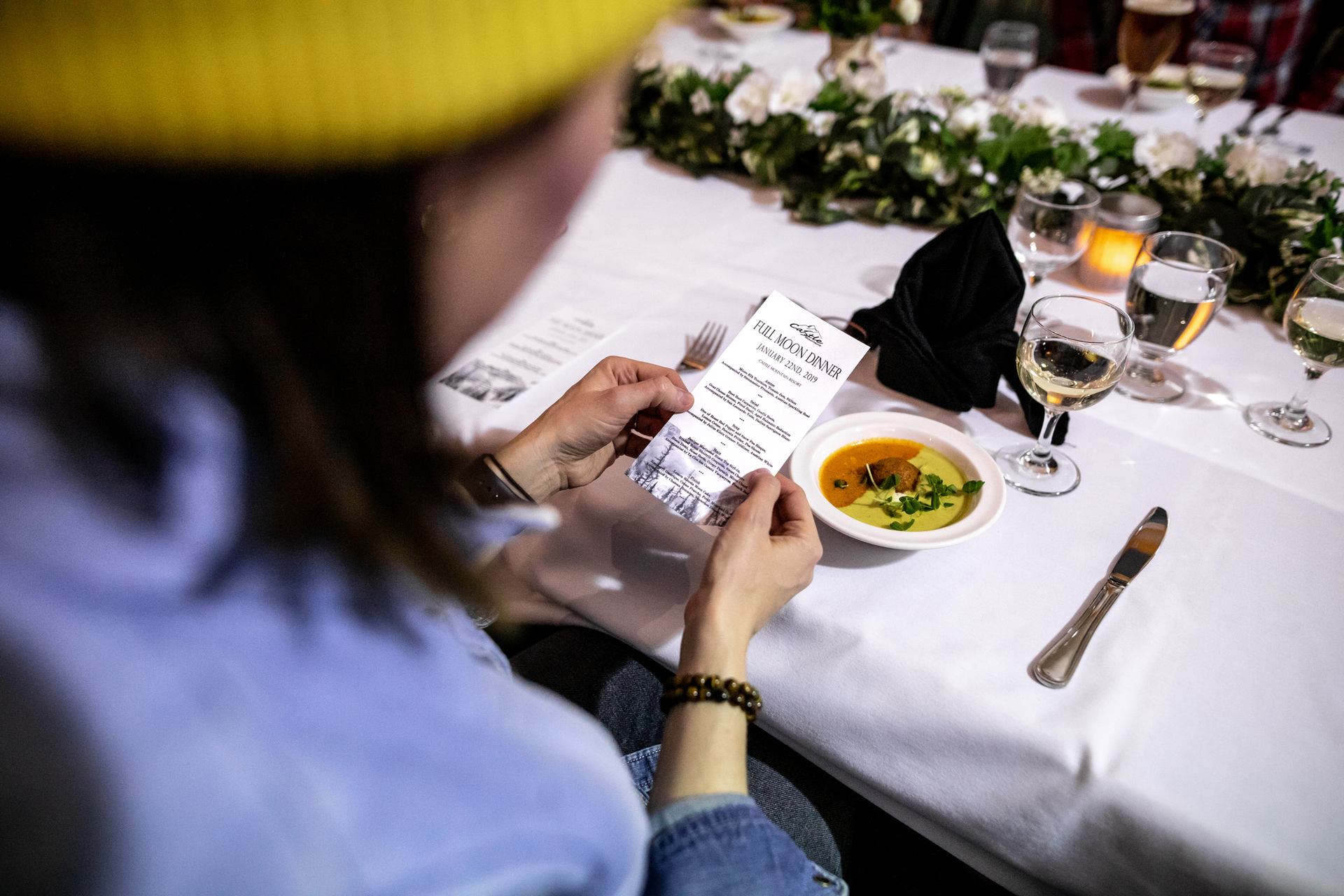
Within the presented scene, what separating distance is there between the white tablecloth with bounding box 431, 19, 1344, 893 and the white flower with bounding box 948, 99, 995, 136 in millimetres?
721

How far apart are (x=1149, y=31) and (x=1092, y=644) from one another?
183cm

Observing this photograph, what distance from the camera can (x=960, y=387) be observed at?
120 centimetres

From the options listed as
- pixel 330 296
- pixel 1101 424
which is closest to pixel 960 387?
pixel 1101 424

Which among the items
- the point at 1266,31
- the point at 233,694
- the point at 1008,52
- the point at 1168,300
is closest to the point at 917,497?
the point at 1168,300

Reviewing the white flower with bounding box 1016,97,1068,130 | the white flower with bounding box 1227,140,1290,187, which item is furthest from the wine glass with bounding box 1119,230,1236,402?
the white flower with bounding box 1016,97,1068,130

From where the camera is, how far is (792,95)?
1880 millimetres

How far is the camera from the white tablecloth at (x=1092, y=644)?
29.4 inches

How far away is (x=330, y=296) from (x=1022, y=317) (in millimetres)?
1344

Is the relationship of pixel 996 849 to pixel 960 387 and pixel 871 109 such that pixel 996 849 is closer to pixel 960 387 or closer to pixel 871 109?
pixel 960 387

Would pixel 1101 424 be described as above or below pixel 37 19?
below

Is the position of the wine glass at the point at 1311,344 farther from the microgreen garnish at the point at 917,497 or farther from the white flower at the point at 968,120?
the white flower at the point at 968,120

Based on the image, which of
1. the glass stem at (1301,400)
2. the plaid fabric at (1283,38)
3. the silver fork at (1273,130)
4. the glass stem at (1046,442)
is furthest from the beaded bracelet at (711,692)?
the plaid fabric at (1283,38)

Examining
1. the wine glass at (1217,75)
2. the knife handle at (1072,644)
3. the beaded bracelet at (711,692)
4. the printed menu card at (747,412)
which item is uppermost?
the wine glass at (1217,75)

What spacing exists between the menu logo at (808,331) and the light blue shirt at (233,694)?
65cm
